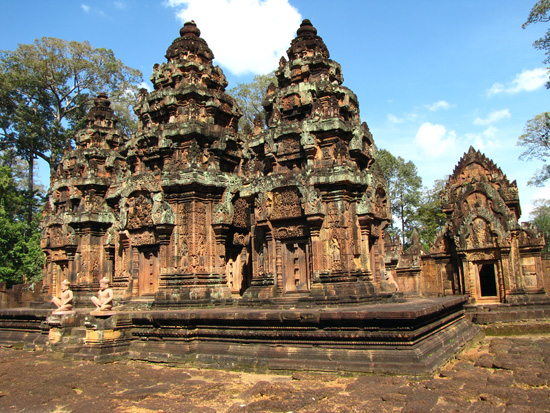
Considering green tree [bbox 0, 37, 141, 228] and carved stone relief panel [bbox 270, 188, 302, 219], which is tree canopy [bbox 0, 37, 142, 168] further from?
carved stone relief panel [bbox 270, 188, 302, 219]

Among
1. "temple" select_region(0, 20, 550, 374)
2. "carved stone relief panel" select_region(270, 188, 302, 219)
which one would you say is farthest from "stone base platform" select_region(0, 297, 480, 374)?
"carved stone relief panel" select_region(270, 188, 302, 219)

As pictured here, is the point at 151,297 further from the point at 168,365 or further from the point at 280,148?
the point at 280,148

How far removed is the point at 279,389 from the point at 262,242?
522cm

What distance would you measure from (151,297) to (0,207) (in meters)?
16.1

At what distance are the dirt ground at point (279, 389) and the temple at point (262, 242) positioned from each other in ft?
1.54

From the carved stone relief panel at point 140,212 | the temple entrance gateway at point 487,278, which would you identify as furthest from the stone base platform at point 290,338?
the temple entrance gateway at point 487,278

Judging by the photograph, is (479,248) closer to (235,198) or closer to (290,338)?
(235,198)

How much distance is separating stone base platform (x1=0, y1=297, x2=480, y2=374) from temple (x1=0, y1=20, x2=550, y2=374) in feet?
0.08

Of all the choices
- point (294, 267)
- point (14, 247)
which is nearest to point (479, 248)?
point (294, 267)

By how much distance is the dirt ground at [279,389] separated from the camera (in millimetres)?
5438

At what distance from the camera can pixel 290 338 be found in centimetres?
774

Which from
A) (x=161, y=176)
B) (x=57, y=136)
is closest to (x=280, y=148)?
(x=161, y=176)

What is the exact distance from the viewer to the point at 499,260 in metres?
15.4

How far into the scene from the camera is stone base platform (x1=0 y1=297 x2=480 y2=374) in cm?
688
